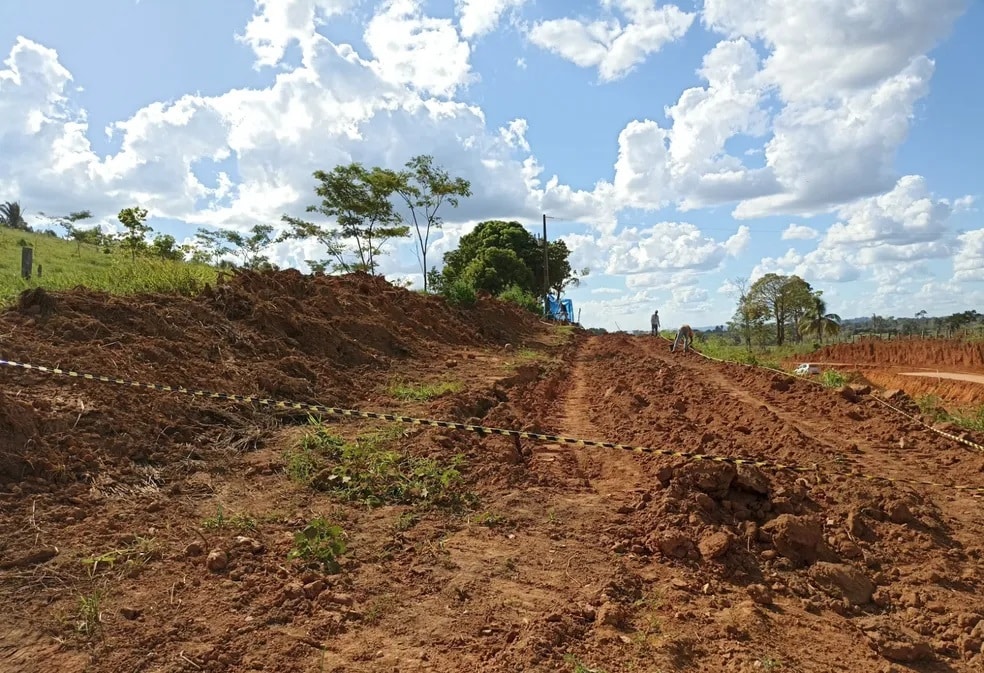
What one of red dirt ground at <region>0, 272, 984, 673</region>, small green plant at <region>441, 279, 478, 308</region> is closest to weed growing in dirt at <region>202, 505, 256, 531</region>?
red dirt ground at <region>0, 272, 984, 673</region>

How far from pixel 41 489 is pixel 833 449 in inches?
288

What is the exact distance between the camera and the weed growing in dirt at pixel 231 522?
14.0 ft

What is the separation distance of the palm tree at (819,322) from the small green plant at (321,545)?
38.0 m

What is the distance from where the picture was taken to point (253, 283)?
11.6 metres

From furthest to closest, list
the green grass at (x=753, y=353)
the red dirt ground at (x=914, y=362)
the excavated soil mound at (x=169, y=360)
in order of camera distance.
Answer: the green grass at (x=753, y=353) → the red dirt ground at (x=914, y=362) → the excavated soil mound at (x=169, y=360)

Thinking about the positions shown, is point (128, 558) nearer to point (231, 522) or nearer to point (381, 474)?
point (231, 522)

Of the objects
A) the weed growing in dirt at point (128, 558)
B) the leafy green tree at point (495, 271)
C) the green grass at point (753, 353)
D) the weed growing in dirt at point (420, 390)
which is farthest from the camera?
the leafy green tree at point (495, 271)

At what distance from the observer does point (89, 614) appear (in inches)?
127

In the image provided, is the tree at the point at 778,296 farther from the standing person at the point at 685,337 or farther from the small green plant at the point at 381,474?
the small green plant at the point at 381,474

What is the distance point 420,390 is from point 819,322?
35.4m

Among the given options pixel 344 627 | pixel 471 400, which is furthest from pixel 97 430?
pixel 471 400

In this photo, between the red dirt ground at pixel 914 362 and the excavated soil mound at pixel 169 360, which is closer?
the excavated soil mound at pixel 169 360

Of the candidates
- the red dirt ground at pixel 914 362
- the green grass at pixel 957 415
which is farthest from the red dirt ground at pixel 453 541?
the red dirt ground at pixel 914 362

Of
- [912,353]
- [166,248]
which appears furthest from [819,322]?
[166,248]
